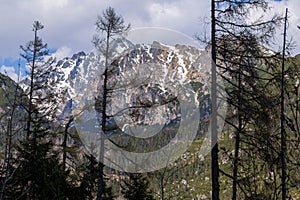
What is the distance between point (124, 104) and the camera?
14.9 metres

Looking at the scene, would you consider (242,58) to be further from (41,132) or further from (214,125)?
(41,132)

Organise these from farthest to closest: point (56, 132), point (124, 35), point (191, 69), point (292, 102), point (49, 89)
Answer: point (49, 89) < point (56, 132) < point (124, 35) < point (191, 69) < point (292, 102)

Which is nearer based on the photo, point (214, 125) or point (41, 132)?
point (214, 125)

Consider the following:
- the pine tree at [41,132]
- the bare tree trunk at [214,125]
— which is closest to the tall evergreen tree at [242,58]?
the bare tree trunk at [214,125]

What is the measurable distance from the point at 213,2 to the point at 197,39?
1142mm

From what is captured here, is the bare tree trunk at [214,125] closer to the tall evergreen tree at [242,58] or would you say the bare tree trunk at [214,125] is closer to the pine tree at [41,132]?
the tall evergreen tree at [242,58]

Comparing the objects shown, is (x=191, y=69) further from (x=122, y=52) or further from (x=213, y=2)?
(x=122, y=52)

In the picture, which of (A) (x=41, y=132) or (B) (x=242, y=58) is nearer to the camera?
(B) (x=242, y=58)

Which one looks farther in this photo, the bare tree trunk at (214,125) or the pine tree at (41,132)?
the pine tree at (41,132)

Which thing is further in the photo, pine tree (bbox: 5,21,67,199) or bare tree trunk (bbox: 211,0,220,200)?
pine tree (bbox: 5,21,67,199)

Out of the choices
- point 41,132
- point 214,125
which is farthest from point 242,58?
point 41,132

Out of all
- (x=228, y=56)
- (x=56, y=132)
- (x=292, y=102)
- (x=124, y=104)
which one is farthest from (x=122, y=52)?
(x=292, y=102)

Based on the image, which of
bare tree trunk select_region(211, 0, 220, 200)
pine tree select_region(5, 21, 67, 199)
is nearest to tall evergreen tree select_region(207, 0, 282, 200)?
bare tree trunk select_region(211, 0, 220, 200)

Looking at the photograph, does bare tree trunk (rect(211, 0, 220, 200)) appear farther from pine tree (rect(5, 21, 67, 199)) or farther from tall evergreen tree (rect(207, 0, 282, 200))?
pine tree (rect(5, 21, 67, 199))
